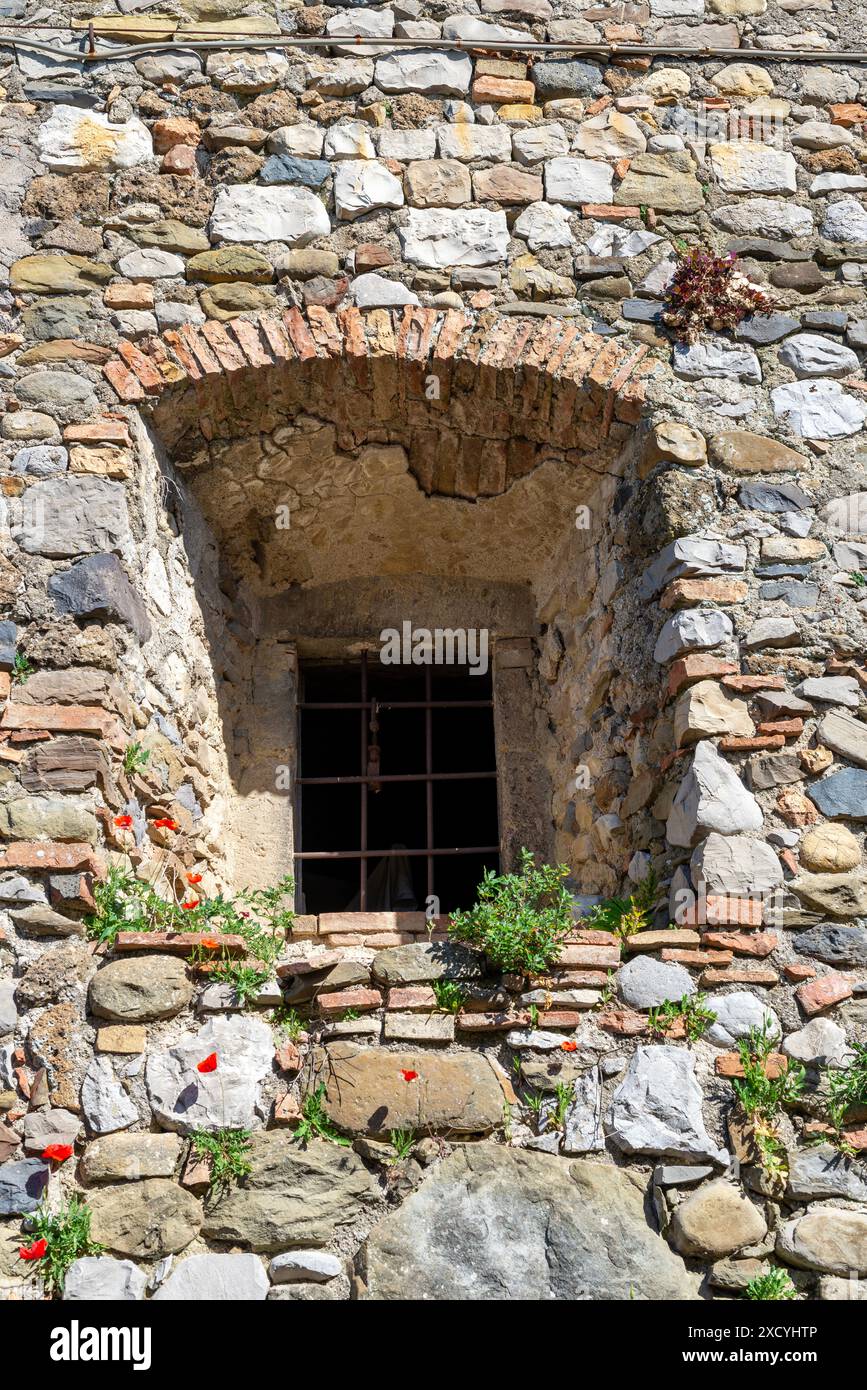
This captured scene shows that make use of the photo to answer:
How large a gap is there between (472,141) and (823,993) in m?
2.91

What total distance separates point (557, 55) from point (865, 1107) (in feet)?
11.4

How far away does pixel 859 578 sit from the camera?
3.98 meters

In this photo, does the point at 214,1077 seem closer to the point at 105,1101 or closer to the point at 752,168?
the point at 105,1101

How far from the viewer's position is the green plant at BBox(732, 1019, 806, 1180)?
3223 millimetres

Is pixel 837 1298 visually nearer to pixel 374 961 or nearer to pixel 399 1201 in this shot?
pixel 399 1201

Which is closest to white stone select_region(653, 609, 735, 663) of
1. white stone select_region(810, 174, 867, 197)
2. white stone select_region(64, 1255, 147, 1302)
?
white stone select_region(810, 174, 867, 197)

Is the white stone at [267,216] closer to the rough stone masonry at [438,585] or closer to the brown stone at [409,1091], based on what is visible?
the rough stone masonry at [438,585]

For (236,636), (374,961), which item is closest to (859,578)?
(374,961)

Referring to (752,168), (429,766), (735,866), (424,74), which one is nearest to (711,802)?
(735,866)

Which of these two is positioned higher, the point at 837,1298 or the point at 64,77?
the point at 64,77

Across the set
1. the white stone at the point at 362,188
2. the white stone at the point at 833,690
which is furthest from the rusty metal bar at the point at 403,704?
the white stone at the point at 362,188

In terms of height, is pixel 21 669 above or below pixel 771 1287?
above

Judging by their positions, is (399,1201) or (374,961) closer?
(399,1201)

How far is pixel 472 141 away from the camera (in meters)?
4.53
